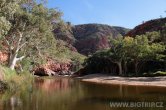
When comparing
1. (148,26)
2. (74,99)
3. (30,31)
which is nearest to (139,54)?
(30,31)

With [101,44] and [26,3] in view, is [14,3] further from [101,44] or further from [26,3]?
[101,44]

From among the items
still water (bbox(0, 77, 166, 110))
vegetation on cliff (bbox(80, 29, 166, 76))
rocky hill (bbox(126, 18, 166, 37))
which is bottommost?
still water (bbox(0, 77, 166, 110))

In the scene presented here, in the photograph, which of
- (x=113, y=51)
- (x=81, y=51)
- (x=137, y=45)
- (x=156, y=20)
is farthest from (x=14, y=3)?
(x=81, y=51)

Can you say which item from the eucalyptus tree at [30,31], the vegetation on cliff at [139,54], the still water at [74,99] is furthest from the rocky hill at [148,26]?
the still water at [74,99]

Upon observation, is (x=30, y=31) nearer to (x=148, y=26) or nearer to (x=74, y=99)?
(x=74, y=99)

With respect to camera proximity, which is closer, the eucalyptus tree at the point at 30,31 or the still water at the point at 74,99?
the still water at the point at 74,99

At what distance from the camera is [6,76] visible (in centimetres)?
3753

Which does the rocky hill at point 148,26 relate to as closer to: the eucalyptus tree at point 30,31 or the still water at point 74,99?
the eucalyptus tree at point 30,31

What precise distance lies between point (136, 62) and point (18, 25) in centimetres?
3879

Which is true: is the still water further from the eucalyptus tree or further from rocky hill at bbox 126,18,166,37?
rocky hill at bbox 126,18,166,37

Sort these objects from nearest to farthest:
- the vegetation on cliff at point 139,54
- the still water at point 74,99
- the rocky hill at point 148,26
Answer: the still water at point 74,99 < the vegetation on cliff at point 139,54 < the rocky hill at point 148,26

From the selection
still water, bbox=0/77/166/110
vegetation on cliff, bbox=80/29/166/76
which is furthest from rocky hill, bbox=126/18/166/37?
still water, bbox=0/77/166/110

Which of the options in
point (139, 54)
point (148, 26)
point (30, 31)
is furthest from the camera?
point (148, 26)

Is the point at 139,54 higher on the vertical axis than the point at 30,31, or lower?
lower
